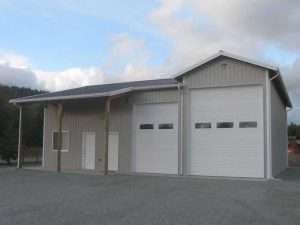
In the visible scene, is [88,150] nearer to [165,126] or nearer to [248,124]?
[165,126]

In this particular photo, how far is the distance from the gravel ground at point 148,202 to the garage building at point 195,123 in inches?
72.6

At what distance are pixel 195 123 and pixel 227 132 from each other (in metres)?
1.43

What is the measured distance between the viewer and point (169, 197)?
10305mm

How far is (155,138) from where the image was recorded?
17266 mm

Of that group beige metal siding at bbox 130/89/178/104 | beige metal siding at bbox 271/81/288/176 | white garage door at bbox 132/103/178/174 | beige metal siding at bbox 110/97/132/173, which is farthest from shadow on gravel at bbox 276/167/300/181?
beige metal siding at bbox 110/97/132/173

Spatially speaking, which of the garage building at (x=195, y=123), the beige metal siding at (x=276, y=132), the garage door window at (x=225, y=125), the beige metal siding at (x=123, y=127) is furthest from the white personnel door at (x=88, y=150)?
the beige metal siding at (x=276, y=132)

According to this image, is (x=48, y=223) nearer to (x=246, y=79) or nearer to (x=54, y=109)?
(x=246, y=79)

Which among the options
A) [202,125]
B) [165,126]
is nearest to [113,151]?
[165,126]

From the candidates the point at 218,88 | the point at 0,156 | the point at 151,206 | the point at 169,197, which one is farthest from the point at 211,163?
the point at 0,156

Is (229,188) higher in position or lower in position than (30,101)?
lower

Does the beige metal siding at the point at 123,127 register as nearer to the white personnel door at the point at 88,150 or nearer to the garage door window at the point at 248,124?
the white personnel door at the point at 88,150

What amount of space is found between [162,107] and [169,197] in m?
7.37

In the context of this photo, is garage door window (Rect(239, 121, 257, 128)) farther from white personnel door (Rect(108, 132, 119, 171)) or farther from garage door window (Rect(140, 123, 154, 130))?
white personnel door (Rect(108, 132, 119, 171))

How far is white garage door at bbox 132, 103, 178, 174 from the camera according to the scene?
55.1 feet
